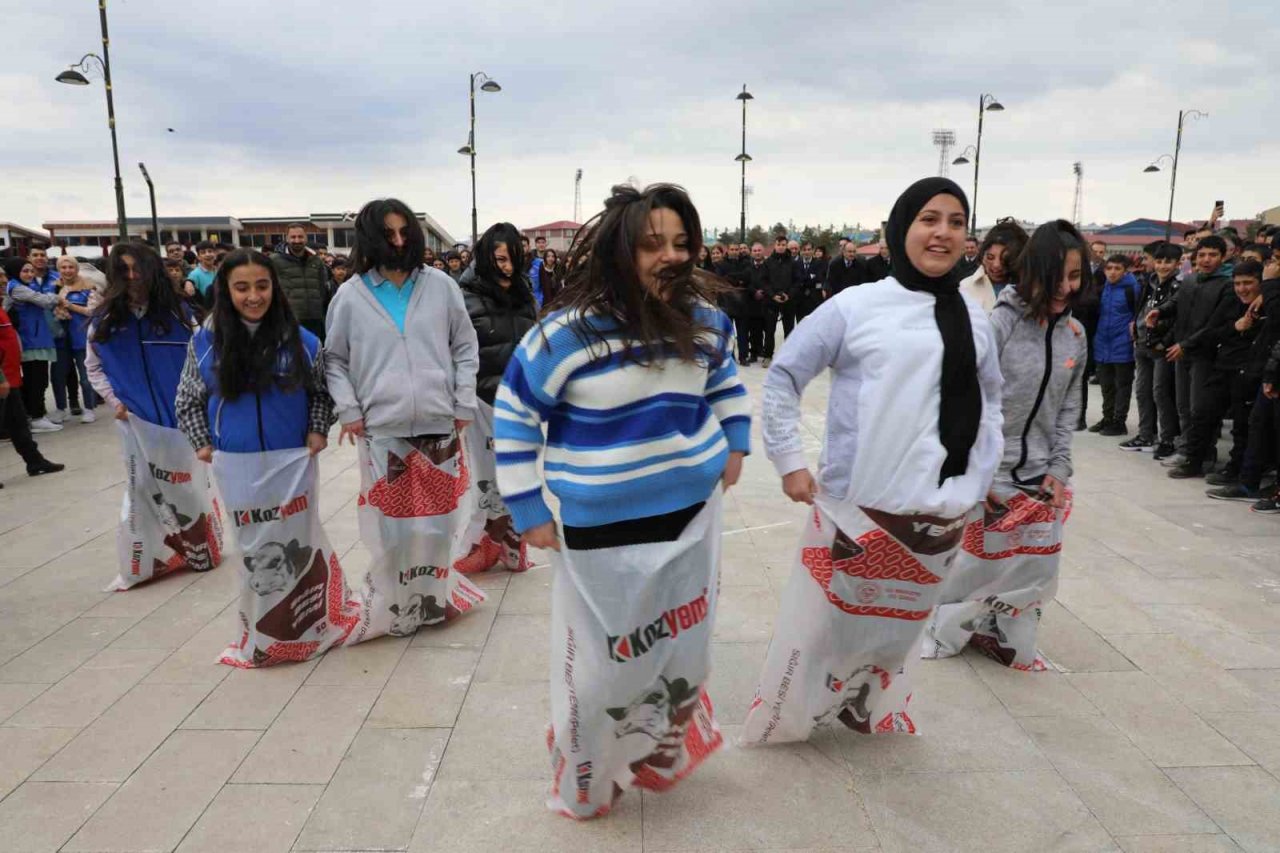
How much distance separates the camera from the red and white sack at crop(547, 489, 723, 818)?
2176 mm

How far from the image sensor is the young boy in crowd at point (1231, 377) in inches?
250

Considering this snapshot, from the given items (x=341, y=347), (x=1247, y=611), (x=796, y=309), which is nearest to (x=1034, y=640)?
(x=1247, y=611)

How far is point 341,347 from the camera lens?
3.52 metres

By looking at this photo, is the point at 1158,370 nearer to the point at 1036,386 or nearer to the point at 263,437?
the point at 1036,386

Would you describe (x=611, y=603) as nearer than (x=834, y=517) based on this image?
Yes

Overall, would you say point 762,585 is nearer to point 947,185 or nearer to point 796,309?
point 947,185

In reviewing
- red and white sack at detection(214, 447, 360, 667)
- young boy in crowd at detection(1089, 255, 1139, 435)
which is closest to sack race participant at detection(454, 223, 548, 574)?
red and white sack at detection(214, 447, 360, 667)

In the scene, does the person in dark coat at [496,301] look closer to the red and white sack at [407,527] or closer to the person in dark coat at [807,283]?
the red and white sack at [407,527]

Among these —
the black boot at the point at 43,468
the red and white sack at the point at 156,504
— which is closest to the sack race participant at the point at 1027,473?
the red and white sack at the point at 156,504

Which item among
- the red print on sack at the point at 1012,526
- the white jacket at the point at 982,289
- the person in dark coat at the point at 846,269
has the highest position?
the person in dark coat at the point at 846,269

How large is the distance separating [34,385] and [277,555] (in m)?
7.42

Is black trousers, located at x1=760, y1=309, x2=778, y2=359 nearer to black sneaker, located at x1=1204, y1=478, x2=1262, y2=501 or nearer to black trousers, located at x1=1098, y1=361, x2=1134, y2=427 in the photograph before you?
black trousers, located at x1=1098, y1=361, x2=1134, y2=427

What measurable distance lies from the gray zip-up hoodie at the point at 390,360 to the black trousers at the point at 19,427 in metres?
4.90

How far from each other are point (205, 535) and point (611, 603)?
3372 millimetres
